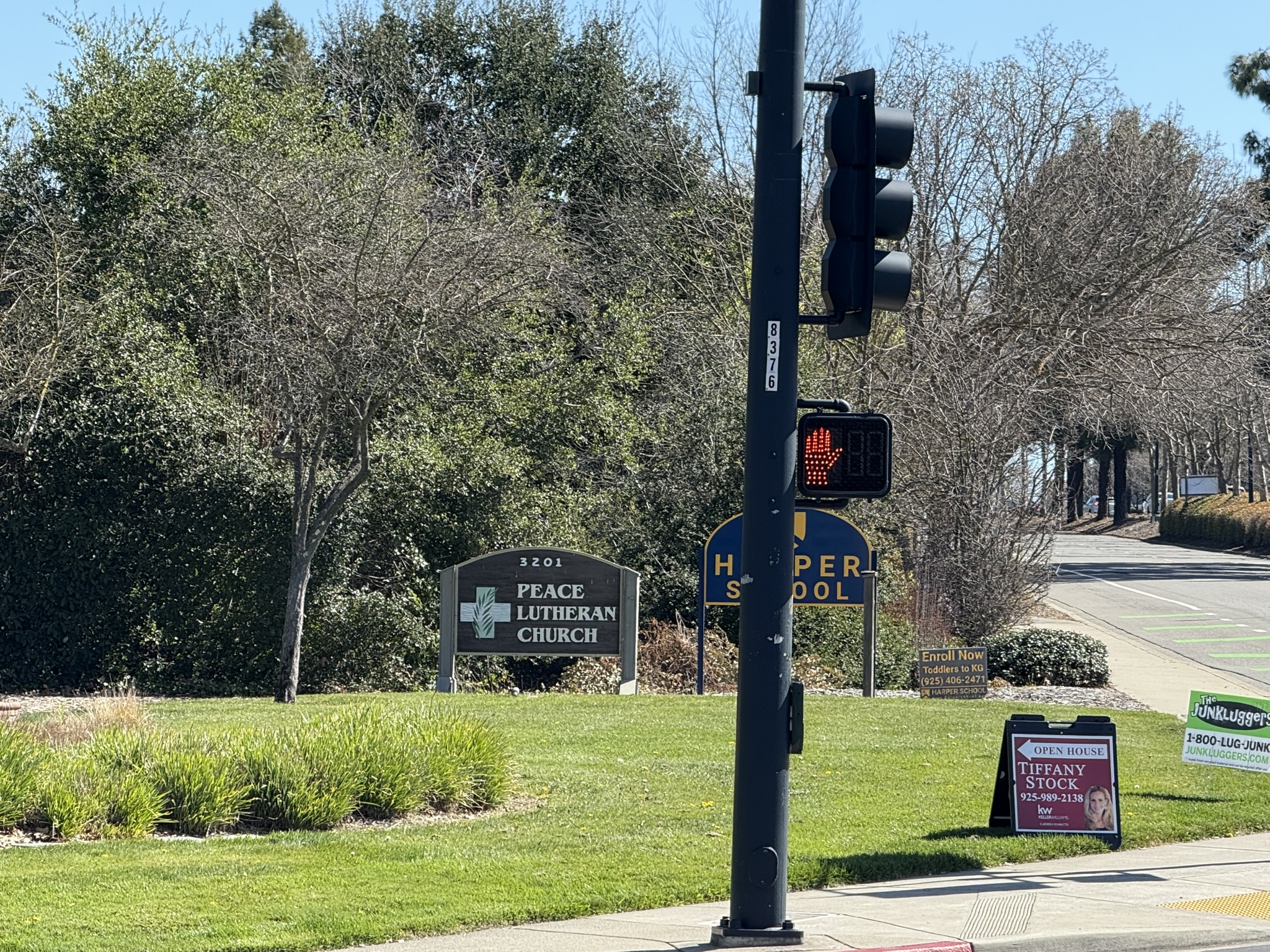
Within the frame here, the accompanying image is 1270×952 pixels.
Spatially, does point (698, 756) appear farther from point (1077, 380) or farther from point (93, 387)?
point (1077, 380)

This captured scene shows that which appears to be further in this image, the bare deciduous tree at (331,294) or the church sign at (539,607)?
the church sign at (539,607)

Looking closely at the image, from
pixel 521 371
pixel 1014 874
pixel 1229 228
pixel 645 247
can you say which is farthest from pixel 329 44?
pixel 1014 874

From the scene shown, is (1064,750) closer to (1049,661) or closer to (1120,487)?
(1049,661)

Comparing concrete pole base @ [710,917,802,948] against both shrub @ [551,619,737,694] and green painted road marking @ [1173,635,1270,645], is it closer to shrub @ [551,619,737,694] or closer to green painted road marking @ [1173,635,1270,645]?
shrub @ [551,619,737,694]

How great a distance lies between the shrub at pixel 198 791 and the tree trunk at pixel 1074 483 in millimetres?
17891

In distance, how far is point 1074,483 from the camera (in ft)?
189

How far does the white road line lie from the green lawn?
2090cm

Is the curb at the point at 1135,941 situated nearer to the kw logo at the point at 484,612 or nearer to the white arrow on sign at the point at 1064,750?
the white arrow on sign at the point at 1064,750

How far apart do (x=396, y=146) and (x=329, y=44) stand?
1089cm

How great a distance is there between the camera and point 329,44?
32.8 metres

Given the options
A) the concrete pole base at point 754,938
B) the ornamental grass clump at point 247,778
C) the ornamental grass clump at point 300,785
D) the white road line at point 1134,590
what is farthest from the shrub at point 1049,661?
the concrete pole base at point 754,938

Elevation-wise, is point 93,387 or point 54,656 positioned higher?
point 93,387

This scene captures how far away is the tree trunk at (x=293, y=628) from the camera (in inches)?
676

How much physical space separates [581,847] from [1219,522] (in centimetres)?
6315
